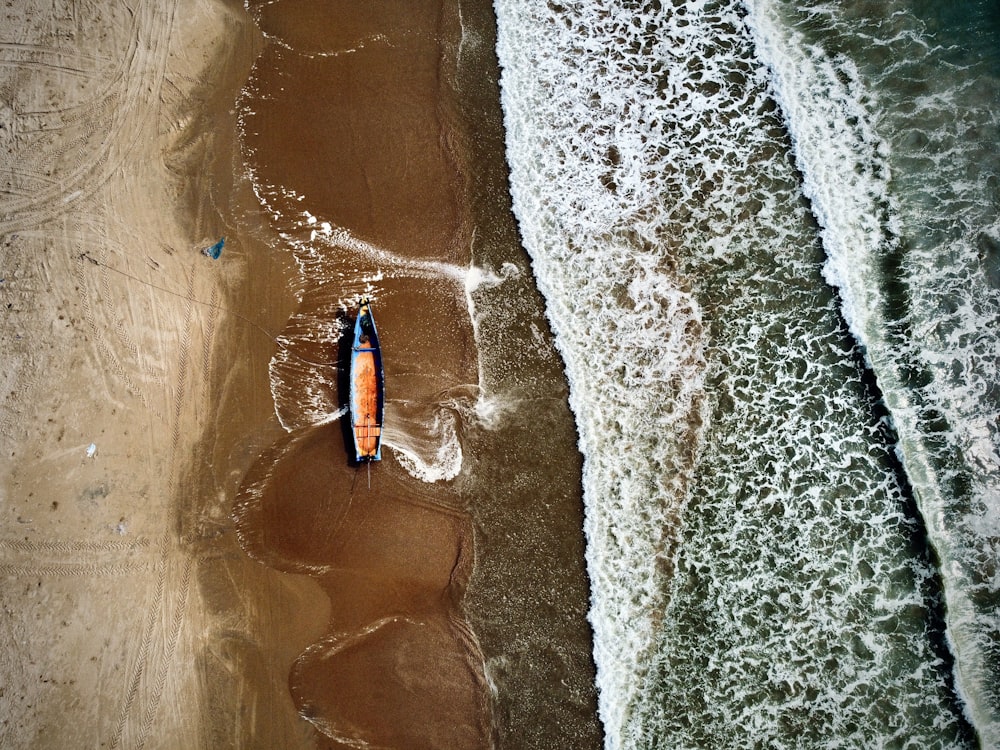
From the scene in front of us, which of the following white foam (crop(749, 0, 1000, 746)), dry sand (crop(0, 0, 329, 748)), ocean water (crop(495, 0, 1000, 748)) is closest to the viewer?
dry sand (crop(0, 0, 329, 748))

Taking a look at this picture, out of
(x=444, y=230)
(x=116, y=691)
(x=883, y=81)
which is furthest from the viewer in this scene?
(x=883, y=81)

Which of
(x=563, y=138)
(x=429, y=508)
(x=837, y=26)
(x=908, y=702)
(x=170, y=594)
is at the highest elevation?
(x=837, y=26)

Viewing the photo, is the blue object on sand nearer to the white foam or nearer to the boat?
the boat

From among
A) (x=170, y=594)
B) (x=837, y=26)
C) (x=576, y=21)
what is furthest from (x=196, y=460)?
(x=837, y=26)

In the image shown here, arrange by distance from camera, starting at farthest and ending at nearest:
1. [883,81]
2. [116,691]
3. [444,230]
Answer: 1. [883,81]
2. [444,230]
3. [116,691]

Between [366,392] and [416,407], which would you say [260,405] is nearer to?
[366,392]

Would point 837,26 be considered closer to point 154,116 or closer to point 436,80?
point 436,80

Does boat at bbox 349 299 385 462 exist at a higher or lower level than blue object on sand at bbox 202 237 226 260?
lower

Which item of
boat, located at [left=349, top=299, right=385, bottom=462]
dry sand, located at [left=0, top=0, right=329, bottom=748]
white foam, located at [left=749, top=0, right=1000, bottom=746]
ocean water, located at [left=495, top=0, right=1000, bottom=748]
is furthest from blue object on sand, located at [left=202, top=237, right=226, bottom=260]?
white foam, located at [left=749, top=0, right=1000, bottom=746]
